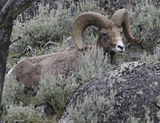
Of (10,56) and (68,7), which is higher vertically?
(68,7)

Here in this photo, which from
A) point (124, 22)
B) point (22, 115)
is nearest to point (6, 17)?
point (22, 115)

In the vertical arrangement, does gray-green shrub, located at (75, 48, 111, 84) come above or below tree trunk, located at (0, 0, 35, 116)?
below

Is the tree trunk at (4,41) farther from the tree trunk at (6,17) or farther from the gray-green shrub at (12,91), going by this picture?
the gray-green shrub at (12,91)

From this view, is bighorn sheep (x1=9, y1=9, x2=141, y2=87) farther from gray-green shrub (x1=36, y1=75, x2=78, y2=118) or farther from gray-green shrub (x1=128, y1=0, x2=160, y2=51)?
gray-green shrub (x1=36, y1=75, x2=78, y2=118)

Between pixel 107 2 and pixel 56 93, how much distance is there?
6.43 meters

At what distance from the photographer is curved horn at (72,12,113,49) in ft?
30.6

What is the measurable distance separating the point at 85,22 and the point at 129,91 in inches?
185

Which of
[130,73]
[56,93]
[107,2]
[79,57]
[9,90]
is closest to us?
[130,73]

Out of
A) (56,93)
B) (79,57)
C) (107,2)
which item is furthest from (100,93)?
(107,2)

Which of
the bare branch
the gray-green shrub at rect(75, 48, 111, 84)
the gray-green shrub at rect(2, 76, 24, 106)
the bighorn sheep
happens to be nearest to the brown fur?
the bighorn sheep

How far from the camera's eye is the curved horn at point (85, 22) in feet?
30.6

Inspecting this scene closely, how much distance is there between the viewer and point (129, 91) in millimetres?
4980

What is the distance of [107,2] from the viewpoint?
13078 mm

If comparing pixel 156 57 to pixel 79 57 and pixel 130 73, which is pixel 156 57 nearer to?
pixel 79 57
